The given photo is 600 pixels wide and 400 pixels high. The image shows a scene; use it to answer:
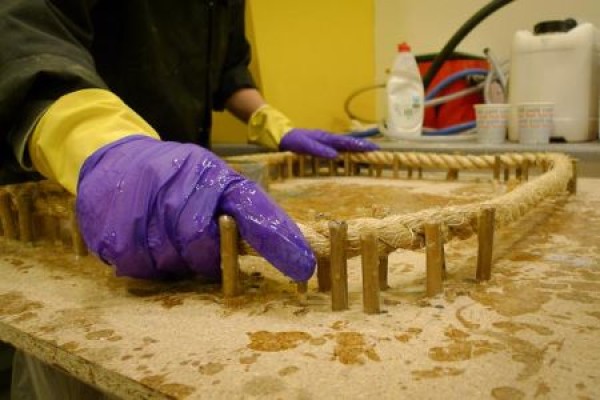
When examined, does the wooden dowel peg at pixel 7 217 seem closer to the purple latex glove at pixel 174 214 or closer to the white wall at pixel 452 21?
the purple latex glove at pixel 174 214

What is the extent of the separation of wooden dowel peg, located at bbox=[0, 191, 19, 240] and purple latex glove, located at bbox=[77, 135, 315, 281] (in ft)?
1.02

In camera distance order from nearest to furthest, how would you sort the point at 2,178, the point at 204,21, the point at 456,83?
1. the point at 2,178
2. the point at 204,21
3. the point at 456,83

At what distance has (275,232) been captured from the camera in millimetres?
469

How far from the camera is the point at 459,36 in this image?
5.51ft

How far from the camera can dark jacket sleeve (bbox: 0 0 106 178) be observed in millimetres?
609

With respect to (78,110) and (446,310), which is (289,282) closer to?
(446,310)

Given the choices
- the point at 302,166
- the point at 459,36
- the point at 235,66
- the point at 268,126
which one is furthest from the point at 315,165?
the point at 459,36

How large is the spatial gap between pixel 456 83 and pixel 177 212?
150cm

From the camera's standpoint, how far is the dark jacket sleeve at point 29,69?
24.0 inches

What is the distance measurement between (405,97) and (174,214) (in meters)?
1.29

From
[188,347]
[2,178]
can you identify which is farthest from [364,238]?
[2,178]

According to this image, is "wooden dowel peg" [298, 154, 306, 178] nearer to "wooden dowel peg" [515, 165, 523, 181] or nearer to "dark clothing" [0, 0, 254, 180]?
"dark clothing" [0, 0, 254, 180]

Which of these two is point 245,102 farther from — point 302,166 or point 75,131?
point 75,131

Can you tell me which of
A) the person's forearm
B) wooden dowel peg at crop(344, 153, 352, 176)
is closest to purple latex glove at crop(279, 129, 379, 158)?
wooden dowel peg at crop(344, 153, 352, 176)
